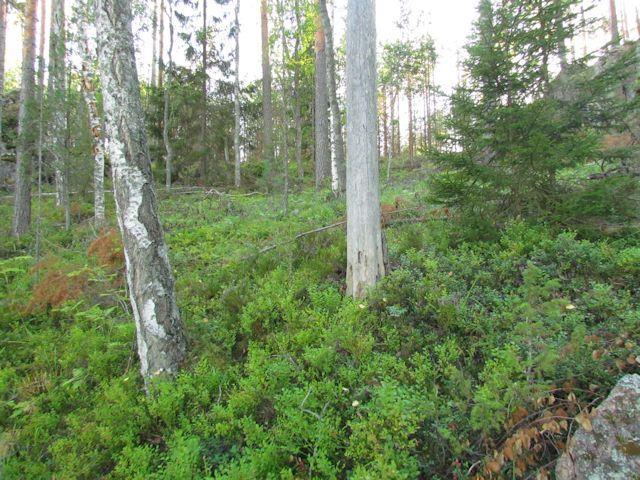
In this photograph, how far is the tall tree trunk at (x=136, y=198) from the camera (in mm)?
3750

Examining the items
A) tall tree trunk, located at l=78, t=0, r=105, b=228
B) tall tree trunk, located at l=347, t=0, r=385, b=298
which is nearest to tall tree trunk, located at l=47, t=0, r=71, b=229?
tall tree trunk, located at l=78, t=0, r=105, b=228

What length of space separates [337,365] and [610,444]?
7.15 feet

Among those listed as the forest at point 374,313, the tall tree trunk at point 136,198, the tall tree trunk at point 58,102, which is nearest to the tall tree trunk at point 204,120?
the tall tree trunk at point 58,102

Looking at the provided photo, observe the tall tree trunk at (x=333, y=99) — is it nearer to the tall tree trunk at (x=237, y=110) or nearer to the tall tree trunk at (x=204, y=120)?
the tall tree trunk at (x=237, y=110)

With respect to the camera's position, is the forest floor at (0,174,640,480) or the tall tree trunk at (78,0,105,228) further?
the tall tree trunk at (78,0,105,228)

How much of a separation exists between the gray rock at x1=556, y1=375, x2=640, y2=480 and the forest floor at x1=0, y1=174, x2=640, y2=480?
0.49 feet

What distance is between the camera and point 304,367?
12.2 ft

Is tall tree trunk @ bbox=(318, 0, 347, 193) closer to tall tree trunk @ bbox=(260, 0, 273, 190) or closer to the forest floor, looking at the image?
the forest floor

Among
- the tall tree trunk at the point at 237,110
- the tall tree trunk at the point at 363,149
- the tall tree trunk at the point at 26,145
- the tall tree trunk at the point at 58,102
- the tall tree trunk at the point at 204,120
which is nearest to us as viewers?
the tall tree trunk at the point at 363,149

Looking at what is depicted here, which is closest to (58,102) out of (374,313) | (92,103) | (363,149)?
(92,103)

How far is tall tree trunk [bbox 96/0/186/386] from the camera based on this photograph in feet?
12.3

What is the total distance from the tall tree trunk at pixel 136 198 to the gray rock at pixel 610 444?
145 inches

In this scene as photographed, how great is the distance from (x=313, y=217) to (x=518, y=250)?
4875mm

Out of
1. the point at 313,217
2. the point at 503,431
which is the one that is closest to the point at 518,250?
the point at 503,431
